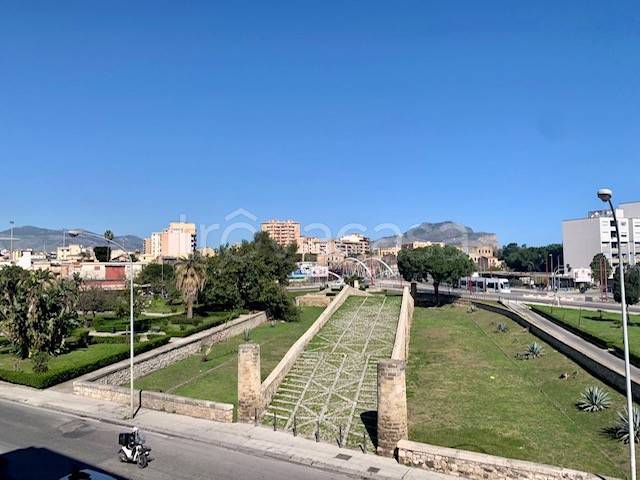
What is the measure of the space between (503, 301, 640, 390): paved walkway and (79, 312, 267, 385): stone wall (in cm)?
2364

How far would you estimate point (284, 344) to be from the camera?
35156 millimetres

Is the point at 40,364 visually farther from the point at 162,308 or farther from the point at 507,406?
the point at 162,308

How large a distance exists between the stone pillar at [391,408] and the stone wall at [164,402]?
6117 mm

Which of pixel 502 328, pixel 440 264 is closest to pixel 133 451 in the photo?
pixel 502 328

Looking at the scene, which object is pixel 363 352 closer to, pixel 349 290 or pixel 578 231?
pixel 349 290

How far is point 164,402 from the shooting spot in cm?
2016

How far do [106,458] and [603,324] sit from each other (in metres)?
36.3

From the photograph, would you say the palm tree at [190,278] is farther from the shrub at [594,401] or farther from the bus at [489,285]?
the bus at [489,285]

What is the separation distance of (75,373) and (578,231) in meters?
112

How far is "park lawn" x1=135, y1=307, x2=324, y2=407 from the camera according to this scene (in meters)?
23.8

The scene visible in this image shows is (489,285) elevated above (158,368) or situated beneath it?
elevated above

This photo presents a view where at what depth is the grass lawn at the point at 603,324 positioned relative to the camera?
95.0 ft

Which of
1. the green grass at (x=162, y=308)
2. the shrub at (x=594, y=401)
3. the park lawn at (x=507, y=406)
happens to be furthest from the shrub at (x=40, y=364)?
the shrub at (x=594, y=401)

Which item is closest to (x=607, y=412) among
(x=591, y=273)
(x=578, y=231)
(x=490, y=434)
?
(x=490, y=434)
